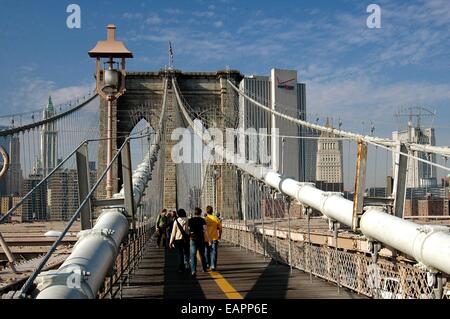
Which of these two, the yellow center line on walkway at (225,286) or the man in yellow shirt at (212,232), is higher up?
the man in yellow shirt at (212,232)

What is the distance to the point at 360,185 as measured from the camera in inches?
234

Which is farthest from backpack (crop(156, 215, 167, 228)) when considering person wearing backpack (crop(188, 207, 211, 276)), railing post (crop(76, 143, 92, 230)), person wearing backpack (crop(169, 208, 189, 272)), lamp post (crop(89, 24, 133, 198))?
railing post (crop(76, 143, 92, 230))

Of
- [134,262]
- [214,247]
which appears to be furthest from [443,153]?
[134,262]

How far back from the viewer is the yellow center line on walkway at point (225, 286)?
22.6 feet

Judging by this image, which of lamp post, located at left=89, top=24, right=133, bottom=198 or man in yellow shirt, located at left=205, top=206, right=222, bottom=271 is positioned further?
lamp post, located at left=89, top=24, right=133, bottom=198

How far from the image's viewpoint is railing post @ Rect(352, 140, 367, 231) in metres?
5.85

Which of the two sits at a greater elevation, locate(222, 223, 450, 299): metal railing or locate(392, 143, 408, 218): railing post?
locate(392, 143, 408, 218): railing post

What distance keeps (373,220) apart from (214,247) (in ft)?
14.6

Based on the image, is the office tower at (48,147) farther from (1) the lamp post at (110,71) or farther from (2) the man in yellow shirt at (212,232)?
(2) the man in yellow shirt at (212,232)

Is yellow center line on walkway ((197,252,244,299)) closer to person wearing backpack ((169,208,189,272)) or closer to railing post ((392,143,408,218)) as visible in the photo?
person wearing backpack ((169,208,189,272))

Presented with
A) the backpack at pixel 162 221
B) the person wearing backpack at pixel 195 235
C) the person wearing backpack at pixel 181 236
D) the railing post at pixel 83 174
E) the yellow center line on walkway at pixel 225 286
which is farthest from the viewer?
the backpack at pixel 162 221

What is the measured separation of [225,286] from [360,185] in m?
A: 2.56

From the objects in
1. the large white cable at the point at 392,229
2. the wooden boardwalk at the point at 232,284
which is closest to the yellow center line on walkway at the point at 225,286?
the wooden boardwalk at the point at 232,284

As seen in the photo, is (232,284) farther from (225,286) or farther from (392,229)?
(392,229)
